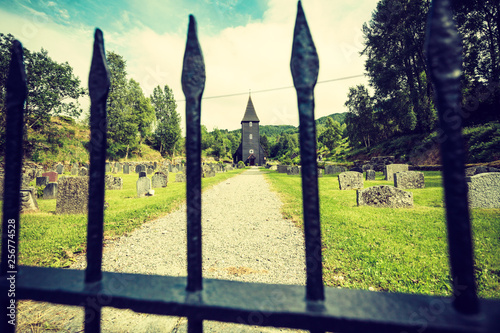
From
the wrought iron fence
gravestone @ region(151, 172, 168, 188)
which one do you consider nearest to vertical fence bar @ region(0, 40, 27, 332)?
the wrought iron fence

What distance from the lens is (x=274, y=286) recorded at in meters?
0.81

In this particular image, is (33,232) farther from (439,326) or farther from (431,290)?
(431,290)

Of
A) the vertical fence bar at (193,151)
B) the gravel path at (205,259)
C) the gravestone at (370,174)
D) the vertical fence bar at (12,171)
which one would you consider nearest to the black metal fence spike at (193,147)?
the vertical fence bar at (193,151)

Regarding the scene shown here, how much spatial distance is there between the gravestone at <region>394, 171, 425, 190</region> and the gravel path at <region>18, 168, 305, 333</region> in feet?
22.5

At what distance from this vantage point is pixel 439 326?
1.85 feet

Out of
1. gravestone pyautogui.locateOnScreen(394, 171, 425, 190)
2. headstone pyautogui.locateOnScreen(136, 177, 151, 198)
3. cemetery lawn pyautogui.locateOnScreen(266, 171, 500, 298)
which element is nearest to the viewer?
cemetery lawn pyautogui.locateOnScreen(266, 171, 500, 298)

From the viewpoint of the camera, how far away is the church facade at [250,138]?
57844 millimetres

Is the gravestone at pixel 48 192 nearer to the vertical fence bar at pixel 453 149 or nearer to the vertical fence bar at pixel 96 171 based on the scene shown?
the vertical fence bar at pixel 96 171

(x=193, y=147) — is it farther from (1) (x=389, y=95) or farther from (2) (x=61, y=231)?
(1) (x=389, y=95)

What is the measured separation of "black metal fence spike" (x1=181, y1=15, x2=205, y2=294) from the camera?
83 centimetres

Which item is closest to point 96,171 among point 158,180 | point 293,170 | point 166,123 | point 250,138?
point 158,180

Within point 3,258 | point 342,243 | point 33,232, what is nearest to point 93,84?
point 3,258

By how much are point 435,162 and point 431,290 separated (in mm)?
23331

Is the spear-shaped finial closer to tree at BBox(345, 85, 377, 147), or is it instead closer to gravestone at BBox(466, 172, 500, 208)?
gravestone at BBox(466, 172, 500, 208)
